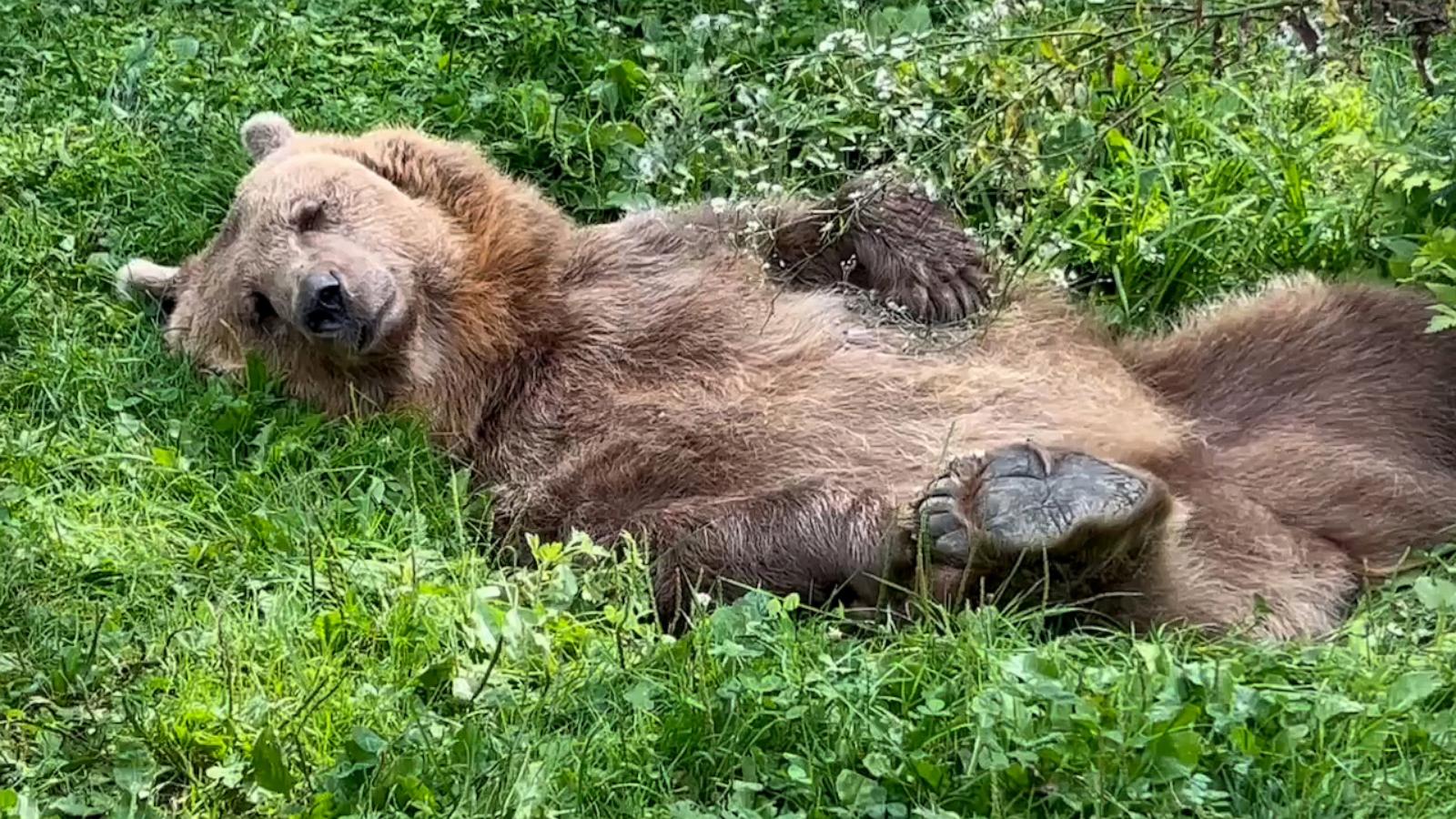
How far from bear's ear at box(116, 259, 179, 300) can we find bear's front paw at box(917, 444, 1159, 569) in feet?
10.0

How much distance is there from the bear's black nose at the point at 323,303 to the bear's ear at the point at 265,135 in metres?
1.09

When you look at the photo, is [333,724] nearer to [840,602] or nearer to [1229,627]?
[840,602]

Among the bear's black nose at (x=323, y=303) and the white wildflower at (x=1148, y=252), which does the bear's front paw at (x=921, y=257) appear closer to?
the white wildflower at (x=1148, y=252)

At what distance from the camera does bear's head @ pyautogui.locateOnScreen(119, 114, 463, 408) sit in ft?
17.5

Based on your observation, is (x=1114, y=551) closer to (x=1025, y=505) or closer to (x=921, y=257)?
(x=1025, y=505)

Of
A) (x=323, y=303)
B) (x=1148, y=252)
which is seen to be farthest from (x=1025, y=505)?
(x=323, y=303)

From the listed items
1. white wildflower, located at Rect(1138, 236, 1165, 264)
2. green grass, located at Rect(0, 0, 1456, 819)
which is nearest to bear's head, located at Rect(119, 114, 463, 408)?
green grass, located at Rect(0, 0, 1456, 819)

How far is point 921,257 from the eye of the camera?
5.68 metres

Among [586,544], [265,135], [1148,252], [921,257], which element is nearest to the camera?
[586,544]

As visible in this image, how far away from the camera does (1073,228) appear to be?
620 cm

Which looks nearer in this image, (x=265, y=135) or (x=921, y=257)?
(x=921, y=257)

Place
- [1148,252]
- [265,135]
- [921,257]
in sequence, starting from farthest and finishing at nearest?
1. [265,135]
2. [1148,252]
3. [921,257]

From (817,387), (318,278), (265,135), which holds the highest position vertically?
(265,135)

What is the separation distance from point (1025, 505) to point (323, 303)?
227 cm
